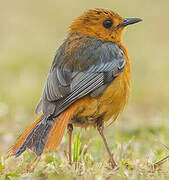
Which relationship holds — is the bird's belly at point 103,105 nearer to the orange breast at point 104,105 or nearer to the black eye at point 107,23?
the orange breast at point 104,105

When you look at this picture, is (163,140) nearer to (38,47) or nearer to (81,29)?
(81,29)

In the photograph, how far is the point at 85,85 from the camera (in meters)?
5.71

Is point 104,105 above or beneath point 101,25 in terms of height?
beneath

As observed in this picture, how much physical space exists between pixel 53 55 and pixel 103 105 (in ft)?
25.1

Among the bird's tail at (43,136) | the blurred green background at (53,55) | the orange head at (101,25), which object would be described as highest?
the orange head at (101,25)

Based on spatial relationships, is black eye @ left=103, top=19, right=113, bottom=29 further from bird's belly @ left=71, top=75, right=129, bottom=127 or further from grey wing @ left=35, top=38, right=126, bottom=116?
bird's belly @ left=71, top=75, right=129, bottom=127

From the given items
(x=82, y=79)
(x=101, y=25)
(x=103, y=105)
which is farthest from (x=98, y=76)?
(x=101, y=25)

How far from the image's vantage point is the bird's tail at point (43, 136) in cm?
517

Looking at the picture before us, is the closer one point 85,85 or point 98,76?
point 85,85

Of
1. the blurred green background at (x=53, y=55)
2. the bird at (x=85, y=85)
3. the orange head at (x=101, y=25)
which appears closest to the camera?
the bird at (x=85, y=85)

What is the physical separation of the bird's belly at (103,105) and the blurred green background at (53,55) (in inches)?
25.5

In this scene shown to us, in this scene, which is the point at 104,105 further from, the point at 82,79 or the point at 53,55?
the point at 53,55

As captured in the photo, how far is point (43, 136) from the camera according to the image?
5.31m

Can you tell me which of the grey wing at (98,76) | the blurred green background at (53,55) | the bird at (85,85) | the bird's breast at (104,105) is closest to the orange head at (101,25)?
the bird at (85,85)
